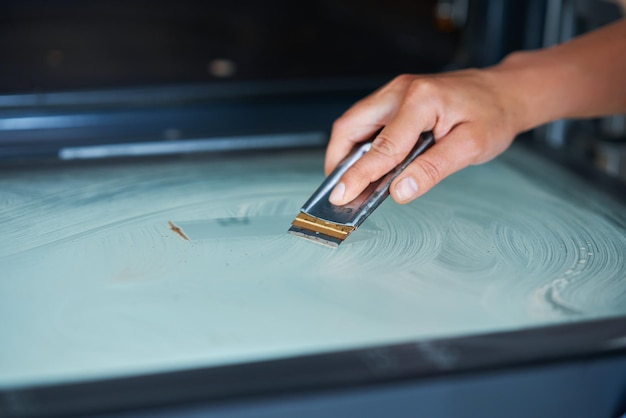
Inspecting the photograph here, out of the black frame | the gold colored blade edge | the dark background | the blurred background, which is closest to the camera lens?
the black frame

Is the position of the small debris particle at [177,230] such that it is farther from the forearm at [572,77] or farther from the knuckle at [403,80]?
the forearm at [572,77]

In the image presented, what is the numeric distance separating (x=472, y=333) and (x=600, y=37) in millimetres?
626

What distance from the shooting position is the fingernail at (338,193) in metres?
0.85

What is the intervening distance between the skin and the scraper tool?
12 millimetres

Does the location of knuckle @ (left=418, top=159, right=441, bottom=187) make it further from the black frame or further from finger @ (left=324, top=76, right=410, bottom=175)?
the black frame

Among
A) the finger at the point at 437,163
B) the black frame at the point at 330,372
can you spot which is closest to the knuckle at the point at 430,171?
the finger at the point at 437,163

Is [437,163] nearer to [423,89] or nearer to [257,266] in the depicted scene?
[423,89]

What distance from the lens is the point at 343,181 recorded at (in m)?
0.85

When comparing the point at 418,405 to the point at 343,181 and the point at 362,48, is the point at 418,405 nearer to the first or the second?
the point at 343,181

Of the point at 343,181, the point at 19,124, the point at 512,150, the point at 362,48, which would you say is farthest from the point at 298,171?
the point at 362,48

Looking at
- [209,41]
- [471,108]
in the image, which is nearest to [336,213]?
[471,108]

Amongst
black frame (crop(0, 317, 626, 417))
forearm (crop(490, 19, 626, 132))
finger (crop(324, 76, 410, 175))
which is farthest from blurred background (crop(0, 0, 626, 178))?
black frame (crop(0, 317, 626, 417))

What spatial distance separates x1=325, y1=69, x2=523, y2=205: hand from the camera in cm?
85

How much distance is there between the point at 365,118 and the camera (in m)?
0.96
